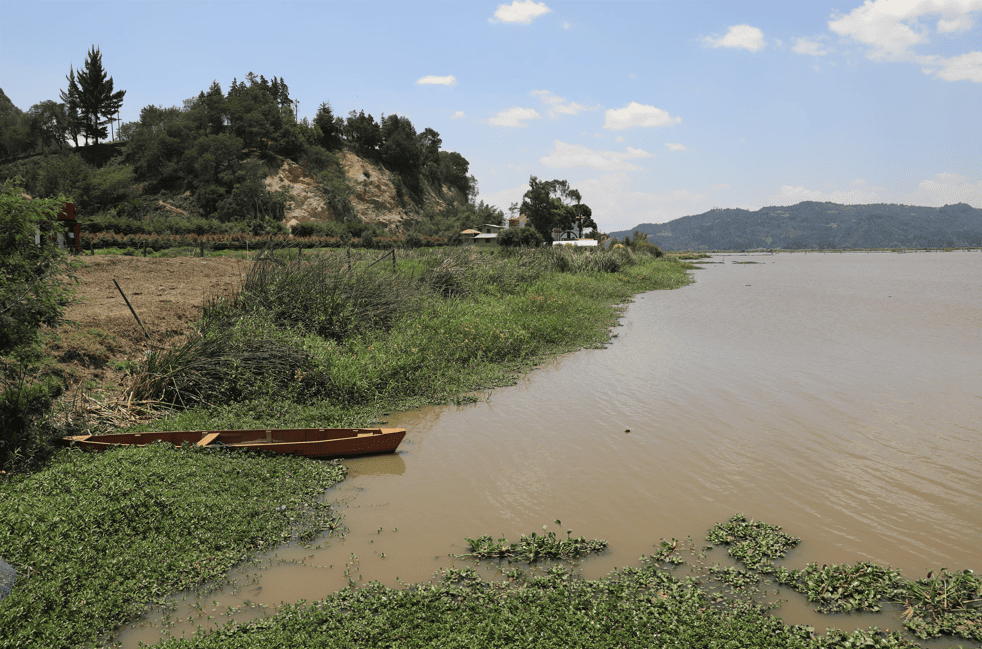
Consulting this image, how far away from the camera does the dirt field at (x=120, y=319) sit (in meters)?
9.39

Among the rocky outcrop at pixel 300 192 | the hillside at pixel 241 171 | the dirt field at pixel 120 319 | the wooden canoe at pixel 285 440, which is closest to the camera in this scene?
the wooden canoe at pixel 285 440

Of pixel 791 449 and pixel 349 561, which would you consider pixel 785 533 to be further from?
pixel 349 561

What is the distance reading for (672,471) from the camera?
7.89 m

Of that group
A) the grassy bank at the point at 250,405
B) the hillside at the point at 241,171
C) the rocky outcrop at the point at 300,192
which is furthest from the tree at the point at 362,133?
the grassy bank at the point at 250,405

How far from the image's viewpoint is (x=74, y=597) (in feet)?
15.0

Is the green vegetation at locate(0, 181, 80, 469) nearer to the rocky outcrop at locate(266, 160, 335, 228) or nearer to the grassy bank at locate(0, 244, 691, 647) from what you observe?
the grassy bank at locate(0, 244, 691, 647)

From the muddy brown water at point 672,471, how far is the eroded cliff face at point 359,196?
159 ft

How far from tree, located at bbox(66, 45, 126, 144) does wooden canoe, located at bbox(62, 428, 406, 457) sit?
90637mm

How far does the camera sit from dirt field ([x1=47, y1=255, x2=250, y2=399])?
939 cm

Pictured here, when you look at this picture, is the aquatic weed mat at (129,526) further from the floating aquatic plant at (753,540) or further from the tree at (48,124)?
the tree at (48,124)

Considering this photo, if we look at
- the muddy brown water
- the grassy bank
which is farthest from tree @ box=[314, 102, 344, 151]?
the muddy brown water

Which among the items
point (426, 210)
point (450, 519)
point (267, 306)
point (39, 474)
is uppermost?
point (426, 210)

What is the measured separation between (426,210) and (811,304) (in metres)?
62.1

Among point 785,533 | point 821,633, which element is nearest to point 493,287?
point 785,533
